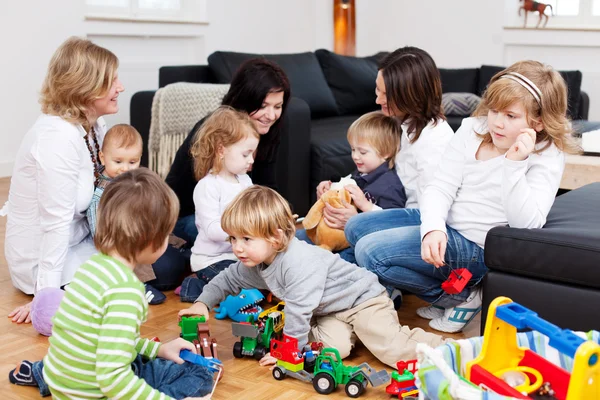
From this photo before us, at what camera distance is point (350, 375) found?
1908 millimetres

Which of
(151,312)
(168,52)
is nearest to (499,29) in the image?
(168,52)

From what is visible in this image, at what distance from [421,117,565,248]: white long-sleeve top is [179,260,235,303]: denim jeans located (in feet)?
2.69

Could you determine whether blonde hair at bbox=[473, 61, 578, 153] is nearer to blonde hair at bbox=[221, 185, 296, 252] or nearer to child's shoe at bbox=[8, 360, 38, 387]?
blonde hair at bbox=[221, 185, 296, 252]

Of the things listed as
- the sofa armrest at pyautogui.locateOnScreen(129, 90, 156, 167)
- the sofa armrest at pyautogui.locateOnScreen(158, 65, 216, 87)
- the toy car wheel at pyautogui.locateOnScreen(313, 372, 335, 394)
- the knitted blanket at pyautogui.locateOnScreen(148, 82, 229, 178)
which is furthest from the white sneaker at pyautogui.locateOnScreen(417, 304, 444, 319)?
the sofa armrest at pyautogui.locateOnScreen(158, 65, 216, 87)

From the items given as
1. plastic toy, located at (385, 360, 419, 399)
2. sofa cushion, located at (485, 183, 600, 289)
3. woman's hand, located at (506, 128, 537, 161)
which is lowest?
plastic toy, located at (385, 360, 419, 399)

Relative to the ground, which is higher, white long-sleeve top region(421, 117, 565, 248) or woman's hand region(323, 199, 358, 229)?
white long-sleeve top region(421, 117, 565, 248)

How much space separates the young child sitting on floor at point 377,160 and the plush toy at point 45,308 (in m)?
1.11

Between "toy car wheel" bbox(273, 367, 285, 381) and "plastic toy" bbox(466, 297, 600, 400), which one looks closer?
"plastic toy" bbox(466, 297, 600, 400)

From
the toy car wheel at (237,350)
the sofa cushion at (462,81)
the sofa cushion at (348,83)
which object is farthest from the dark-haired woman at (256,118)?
the sofa cushion at (462,81)

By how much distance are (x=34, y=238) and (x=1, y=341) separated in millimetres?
437

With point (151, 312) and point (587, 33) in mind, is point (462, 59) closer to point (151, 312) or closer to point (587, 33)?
point (587, 33)

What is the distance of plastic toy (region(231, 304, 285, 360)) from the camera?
2117 millimetres

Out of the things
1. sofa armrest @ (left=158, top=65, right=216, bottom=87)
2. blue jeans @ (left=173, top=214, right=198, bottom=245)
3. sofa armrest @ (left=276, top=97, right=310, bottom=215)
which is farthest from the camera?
sofa armrest @ (left=158, top=65, right=216, bottom=87)

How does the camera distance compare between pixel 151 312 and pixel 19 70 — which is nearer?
pixel 151 312
